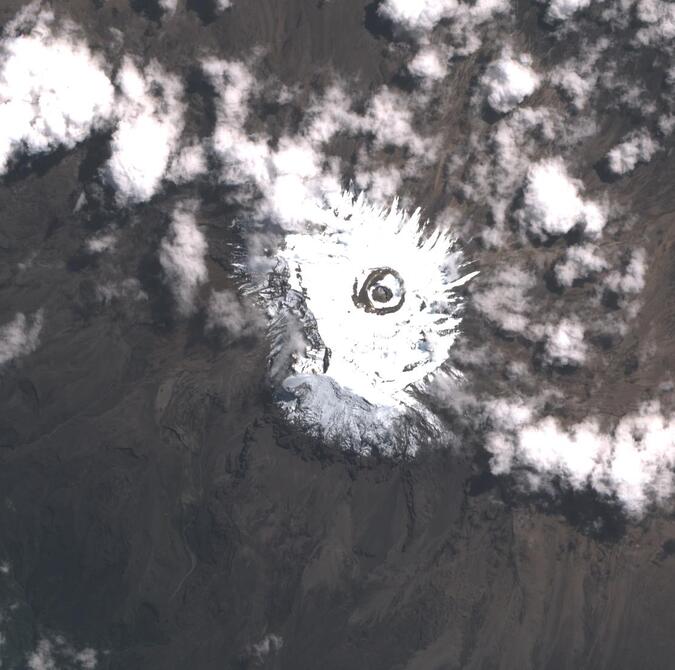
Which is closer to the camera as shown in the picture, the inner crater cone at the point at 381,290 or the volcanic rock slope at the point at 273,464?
the volcanic rock slope at the point at 273,464

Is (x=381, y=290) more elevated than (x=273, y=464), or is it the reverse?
(x=381, y=290)

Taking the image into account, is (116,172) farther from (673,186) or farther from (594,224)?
(673,186)

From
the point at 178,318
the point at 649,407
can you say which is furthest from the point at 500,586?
the point at 178,318

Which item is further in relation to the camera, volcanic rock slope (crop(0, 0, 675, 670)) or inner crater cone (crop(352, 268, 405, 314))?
inner crater cone (crop(352, 268, 405, 314))
